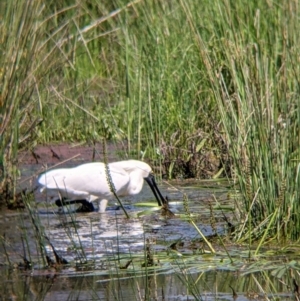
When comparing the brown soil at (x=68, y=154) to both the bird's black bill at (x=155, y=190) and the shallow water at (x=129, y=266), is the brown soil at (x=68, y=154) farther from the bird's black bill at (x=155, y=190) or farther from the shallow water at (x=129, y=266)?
the shallow water at (x=129, y=266)

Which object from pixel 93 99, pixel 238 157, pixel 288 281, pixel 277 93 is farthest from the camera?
pixel 93 99

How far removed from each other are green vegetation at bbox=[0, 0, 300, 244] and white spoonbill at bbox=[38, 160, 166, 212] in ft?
1.35

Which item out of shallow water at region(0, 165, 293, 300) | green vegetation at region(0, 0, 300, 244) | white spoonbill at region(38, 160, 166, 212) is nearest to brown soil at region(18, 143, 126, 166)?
green vegetation at region(0, 0, 300, 244)

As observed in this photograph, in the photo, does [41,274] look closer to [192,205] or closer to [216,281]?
[216,281]

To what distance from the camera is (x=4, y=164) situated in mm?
7344

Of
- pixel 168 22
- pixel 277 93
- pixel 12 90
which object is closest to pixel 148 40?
pixel 168 22

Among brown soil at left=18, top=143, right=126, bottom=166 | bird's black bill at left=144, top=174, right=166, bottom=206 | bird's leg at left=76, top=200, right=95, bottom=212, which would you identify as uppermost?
bird's black bill at left=144, top=174, right=166, bottom=206

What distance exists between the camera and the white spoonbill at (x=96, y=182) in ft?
25.5

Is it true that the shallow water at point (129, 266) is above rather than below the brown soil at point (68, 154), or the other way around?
above

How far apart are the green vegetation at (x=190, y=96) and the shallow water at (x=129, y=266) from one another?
36 cm

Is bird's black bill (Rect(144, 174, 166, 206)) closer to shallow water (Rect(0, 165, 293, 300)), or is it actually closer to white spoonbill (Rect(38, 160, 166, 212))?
white spoonbill (Rect(38, 160, 166, 212))

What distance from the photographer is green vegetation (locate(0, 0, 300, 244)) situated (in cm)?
571

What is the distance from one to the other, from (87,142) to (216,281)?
5003 millimetres

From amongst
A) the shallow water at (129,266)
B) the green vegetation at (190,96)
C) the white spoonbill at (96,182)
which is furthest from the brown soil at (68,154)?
the shallow water at (129,266)
